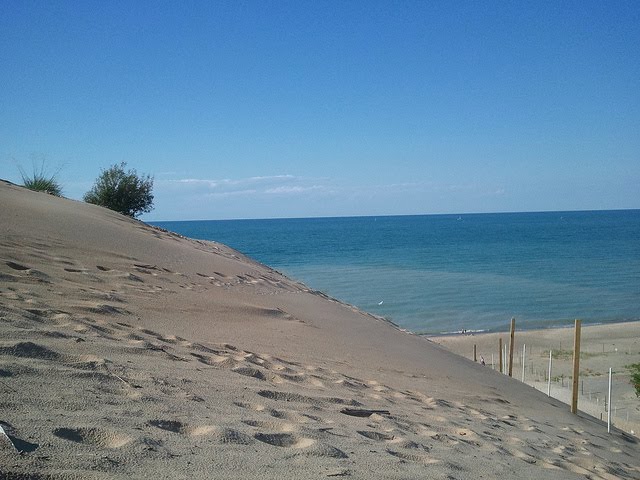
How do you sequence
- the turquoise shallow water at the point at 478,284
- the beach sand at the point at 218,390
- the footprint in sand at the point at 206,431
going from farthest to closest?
the turquoise shallow water at the point at 478,284
the footprint in sand at the point at 206,431
the beach sand at the point at 218,390

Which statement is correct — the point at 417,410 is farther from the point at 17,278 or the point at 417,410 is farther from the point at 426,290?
the point at 426,290

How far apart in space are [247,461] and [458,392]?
5.45 m

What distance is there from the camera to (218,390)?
189 inches

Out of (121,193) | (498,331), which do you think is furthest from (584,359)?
(121,193)

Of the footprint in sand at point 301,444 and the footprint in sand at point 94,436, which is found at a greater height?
the footprint in sand at point 94,436

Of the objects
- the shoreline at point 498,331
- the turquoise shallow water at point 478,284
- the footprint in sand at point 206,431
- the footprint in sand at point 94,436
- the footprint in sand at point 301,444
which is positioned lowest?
the shoreline at point 498,331

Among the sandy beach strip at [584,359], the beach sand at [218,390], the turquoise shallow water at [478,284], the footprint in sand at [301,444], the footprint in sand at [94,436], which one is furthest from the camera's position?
the turquoise shallow water at [478,284]

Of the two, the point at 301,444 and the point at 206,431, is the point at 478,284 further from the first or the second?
the point at 206,431

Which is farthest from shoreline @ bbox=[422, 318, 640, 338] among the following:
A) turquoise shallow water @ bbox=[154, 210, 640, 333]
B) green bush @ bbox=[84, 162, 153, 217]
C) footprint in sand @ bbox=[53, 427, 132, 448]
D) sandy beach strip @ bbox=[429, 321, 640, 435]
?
footprint in sand @ bbox=[53, 427, 132, 448]

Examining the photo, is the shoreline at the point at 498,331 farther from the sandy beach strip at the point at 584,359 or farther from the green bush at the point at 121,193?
the green bush at the point at 121,193

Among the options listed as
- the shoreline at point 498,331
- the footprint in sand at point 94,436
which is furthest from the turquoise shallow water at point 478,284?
the footprint in sand at point 94,436

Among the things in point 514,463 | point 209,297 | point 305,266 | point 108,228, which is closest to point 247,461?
point 514,463

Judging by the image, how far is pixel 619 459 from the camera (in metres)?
7.15

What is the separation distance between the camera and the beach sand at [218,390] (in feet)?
10.8
